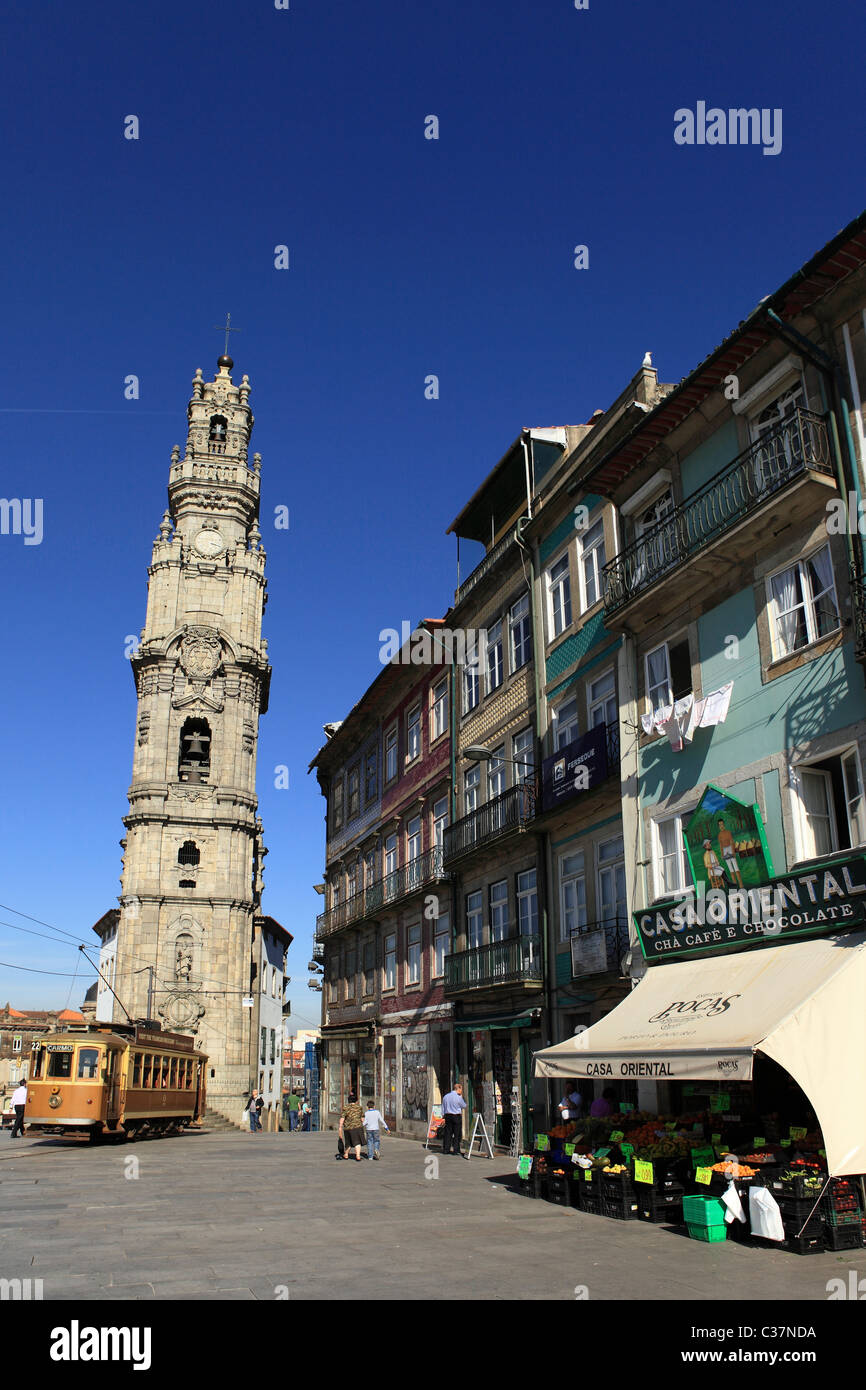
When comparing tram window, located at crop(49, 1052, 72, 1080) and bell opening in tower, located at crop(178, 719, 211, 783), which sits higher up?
bell opening in tower, located at crop(178, 719, 211, 783)

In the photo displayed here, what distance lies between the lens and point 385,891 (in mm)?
35000

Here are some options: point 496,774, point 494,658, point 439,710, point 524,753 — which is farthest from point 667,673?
point 439,710

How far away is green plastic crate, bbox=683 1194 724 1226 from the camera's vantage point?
11.3m

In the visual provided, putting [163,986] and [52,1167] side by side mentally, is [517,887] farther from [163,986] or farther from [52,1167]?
[163,986]

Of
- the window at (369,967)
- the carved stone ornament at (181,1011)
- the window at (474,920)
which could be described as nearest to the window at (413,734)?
the window at (474,920)

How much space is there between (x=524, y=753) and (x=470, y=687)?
4.69 meters

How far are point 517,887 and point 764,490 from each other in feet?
40.2

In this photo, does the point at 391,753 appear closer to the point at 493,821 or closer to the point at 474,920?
the point at 474,920

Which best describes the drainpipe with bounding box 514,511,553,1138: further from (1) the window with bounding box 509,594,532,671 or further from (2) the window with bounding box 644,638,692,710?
(2) the window with bounding box 644,638,692,710

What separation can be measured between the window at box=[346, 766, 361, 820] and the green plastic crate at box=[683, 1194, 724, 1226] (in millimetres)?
29485

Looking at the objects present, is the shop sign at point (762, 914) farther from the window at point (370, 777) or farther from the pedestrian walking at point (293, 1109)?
the pedestrian walking at point (293, 1109)

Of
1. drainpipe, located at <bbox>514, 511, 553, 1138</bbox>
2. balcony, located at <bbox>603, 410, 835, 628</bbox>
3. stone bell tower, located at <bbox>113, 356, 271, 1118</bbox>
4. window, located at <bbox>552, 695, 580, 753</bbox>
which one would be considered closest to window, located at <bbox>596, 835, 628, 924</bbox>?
drainpipe, located at <bbox>514, 511, 553, 1138</bbox>

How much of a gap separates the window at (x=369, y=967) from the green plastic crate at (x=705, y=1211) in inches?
1029

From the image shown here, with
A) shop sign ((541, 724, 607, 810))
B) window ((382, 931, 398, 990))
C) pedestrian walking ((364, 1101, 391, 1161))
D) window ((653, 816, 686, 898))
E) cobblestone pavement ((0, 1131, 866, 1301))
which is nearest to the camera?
cobblestone pavement ((0, 1131, 866, 1301))
